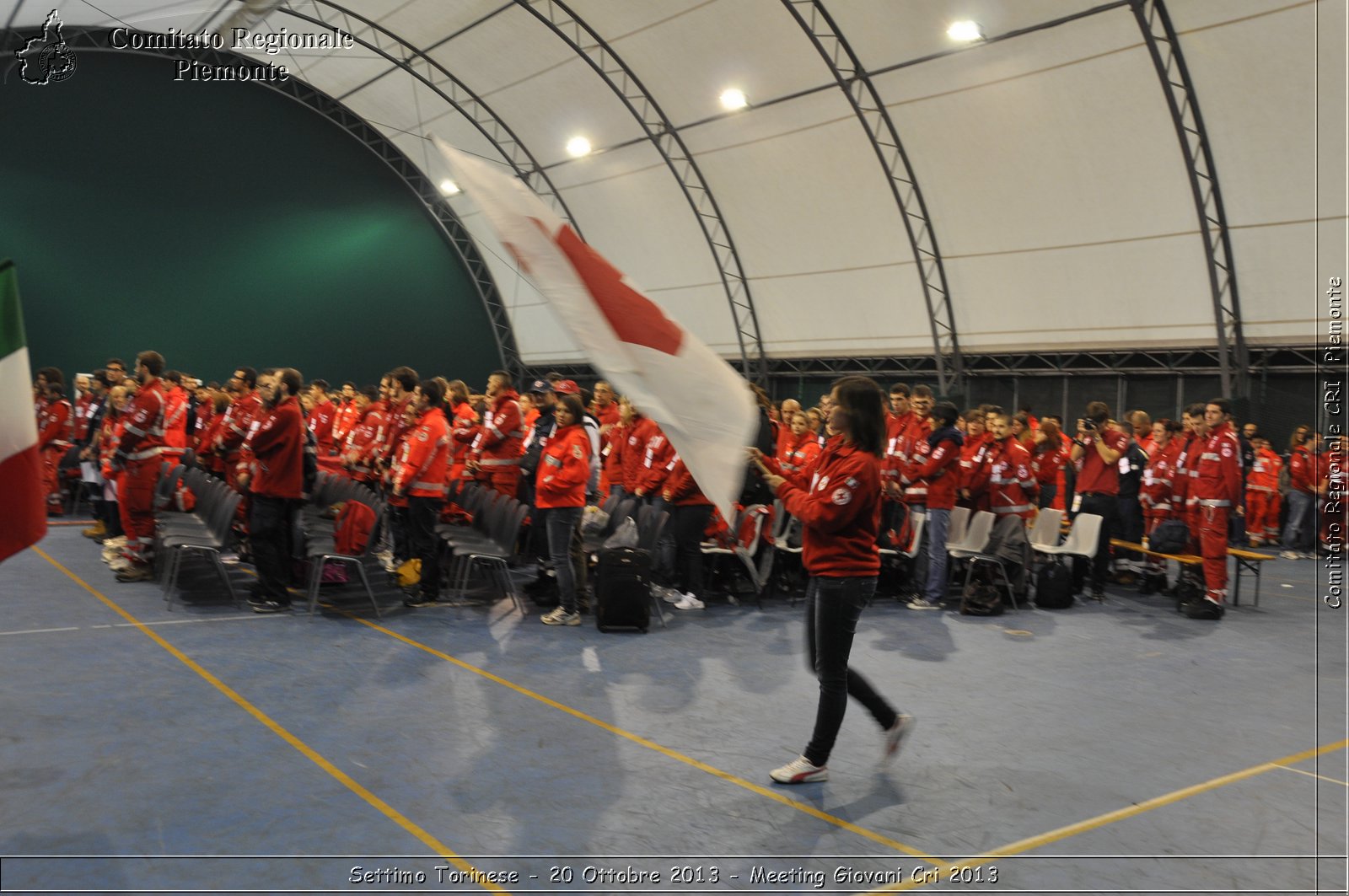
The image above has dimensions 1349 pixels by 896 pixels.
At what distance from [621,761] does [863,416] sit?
2041 mm

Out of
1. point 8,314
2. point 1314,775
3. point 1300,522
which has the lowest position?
point 1300,522

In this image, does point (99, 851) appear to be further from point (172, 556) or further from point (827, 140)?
point (827, 140)

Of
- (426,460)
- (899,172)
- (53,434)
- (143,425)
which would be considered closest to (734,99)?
(899,172)

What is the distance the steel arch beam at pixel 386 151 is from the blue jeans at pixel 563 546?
58.9 ft

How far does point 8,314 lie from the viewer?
351 centimetres

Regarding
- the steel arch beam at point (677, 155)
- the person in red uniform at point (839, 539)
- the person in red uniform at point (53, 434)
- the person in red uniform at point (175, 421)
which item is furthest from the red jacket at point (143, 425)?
the steel arch beam at point (677, 155)

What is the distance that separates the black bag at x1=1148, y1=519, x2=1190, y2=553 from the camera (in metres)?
9.82

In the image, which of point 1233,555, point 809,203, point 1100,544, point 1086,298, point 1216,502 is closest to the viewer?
point 1216,502

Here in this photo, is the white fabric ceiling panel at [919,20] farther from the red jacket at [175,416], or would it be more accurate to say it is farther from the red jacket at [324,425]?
the red jacket at [175,416]

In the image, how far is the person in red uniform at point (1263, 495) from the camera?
1501cm

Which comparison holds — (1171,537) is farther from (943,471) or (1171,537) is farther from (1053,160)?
(1053,160)

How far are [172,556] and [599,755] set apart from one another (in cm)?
561

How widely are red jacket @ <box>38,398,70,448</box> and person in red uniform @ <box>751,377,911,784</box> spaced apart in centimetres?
1080

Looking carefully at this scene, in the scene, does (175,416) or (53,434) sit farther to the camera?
(53,434)
